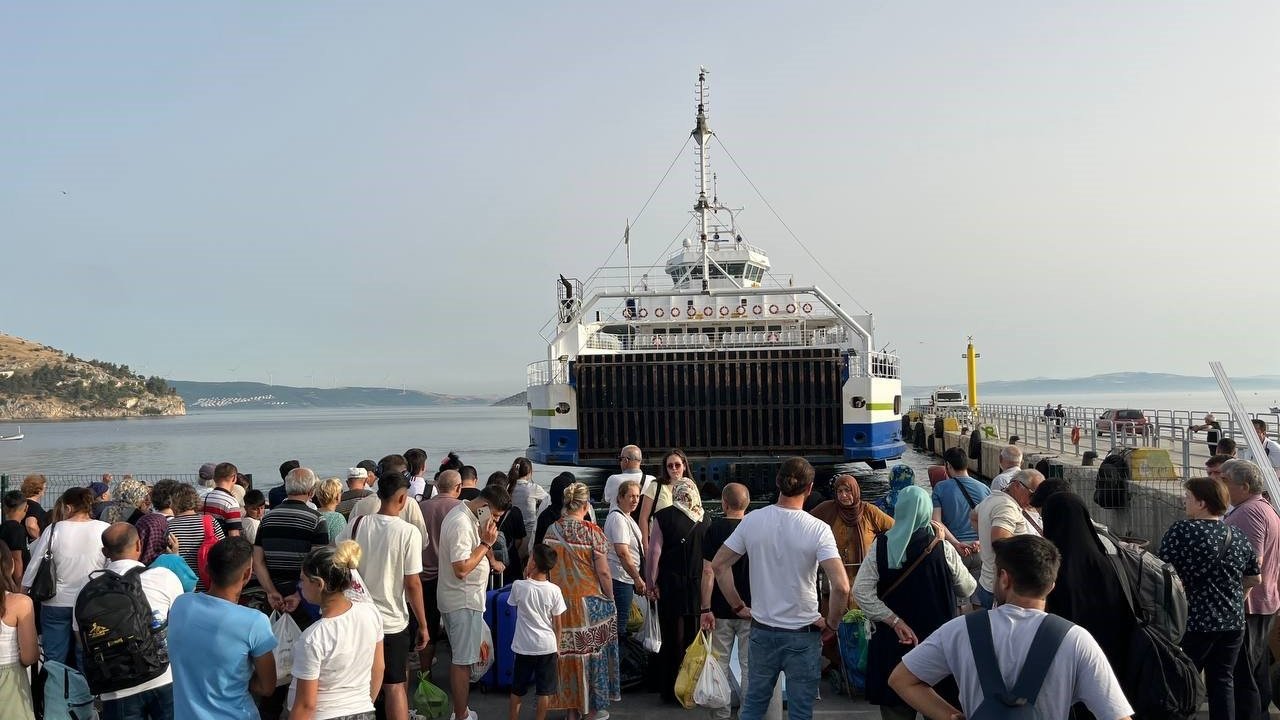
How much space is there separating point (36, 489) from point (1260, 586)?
825 cm

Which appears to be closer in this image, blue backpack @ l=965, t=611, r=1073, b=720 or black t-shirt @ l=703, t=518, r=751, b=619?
blue backpack @ l=965, t=611, r=1073, b=720

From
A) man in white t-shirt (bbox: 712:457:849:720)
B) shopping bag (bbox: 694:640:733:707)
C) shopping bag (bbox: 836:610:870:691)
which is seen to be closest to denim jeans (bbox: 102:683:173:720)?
man in white t-shirt (bbox: 712:457:849:720)

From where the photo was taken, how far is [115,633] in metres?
4.03

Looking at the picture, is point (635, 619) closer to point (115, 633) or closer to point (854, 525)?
point (854, 525)

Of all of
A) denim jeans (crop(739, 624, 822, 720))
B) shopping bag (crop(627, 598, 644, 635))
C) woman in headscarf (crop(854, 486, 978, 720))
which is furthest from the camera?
shopping bag (crop(627, 598, 644, 635))

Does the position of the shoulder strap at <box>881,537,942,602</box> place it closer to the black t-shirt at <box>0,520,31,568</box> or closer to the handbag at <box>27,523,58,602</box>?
the handbag at <box>27,523,58,602</box>

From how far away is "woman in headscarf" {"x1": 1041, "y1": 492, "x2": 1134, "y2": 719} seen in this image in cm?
396

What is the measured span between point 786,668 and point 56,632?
413 cm

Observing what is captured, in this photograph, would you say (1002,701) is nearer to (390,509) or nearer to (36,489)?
(390,509)

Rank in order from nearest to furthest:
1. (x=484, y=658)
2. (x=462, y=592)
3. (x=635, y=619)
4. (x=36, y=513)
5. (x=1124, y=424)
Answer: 1. (x=462, y=592)
2. (x=484, y=658)
3. (x=635, y=619)
4. (x=36, y=513)
5. (x=1124, y=424)

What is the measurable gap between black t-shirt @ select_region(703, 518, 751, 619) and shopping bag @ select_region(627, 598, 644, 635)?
1.31 m

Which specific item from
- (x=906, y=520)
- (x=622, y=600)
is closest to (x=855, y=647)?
(x=622, y=600)

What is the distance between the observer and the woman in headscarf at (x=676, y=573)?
19.5 ft

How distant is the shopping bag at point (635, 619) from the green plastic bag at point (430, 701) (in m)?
1.44
